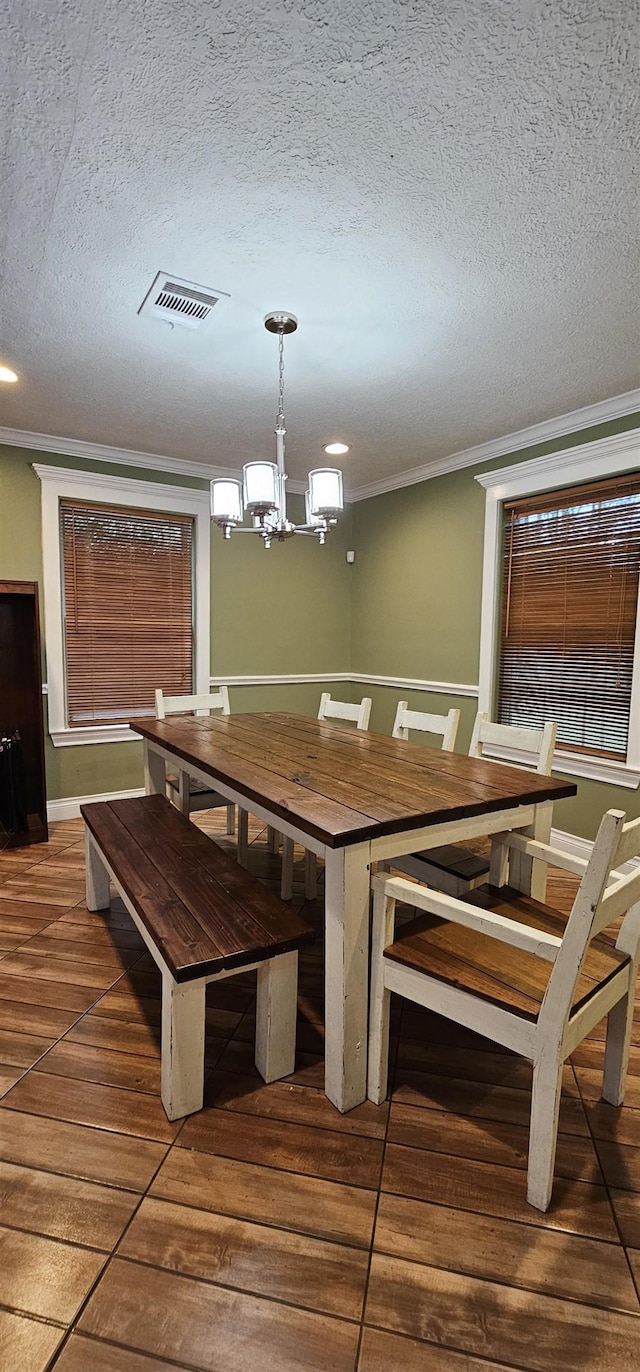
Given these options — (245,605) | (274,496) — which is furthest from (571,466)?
(245,605)

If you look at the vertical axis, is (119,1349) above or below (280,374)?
below

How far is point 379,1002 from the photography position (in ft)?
4.93

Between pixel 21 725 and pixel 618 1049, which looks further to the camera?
pixel 21 725

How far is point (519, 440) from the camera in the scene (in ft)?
11.3

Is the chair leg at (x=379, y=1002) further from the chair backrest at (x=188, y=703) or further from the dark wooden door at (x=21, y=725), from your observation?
the dark wooden door at (x=21, y=725)

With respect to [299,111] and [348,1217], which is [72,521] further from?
[348,1217]

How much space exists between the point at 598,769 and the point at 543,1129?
87.8 inches

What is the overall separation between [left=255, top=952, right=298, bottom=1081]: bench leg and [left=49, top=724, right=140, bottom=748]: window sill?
2776 millimetres

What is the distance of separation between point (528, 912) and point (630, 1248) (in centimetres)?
69

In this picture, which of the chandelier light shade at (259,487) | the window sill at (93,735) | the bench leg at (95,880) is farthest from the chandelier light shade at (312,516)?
the window sill at (93,735)

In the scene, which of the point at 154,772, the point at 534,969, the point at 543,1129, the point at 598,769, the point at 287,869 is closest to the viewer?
the point at 543,1129

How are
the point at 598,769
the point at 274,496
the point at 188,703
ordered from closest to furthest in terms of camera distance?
the point at 274,496
the point at 598,769
the point at 188,703

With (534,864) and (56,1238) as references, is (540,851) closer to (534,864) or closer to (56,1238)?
(534,864)

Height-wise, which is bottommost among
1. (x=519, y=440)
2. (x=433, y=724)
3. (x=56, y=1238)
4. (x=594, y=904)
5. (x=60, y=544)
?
(x=56, y=1238)
